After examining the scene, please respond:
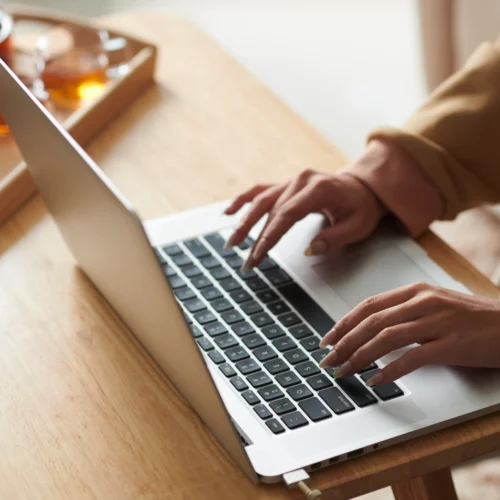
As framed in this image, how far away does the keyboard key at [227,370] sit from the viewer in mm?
820

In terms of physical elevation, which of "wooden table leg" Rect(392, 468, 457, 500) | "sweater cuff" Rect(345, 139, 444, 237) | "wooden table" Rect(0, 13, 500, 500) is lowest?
"wooden table leg" Rect(392, 468, 457, 500)

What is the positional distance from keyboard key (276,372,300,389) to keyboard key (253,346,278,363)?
0.09 feet

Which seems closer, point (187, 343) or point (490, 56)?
point (187, 343)

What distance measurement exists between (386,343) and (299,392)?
0.09 metres

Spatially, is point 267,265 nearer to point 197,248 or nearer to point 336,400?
point 197,248

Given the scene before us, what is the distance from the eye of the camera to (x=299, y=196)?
3.28ft

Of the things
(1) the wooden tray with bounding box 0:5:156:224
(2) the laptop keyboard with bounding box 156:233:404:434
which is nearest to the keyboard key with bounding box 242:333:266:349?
(2) the laptop keyboard with bounding box 156:233:404:434

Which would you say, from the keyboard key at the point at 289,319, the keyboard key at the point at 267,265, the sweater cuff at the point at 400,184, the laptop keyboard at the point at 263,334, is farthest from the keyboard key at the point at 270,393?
the sweater cuff at the point at 400,184

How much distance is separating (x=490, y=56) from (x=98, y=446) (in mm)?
665

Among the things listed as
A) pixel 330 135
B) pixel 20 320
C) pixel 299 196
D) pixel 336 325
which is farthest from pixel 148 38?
pixel 330 135

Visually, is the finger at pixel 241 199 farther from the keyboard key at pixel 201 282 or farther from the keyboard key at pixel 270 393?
the keyboard key at pixel 270 393

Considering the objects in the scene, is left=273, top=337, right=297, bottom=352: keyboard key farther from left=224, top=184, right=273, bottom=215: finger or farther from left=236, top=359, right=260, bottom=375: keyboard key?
left=224, top=184, right=273, bottom=215: finger

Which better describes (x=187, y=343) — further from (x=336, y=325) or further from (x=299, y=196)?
(x=299, y=196)

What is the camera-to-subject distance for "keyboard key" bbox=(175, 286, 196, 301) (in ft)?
3.05
